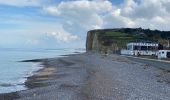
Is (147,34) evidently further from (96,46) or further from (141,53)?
(141,53)

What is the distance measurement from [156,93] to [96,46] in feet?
538

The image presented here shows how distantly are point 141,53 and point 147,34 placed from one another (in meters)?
76.2

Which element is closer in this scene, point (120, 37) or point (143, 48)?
point (143, 48)

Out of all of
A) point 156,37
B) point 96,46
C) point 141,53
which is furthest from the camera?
point 96,46

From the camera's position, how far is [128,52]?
117688 mm

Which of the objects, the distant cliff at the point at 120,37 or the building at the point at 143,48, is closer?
the building at the point at 143,48

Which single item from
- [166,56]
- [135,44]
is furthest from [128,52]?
[166,56]

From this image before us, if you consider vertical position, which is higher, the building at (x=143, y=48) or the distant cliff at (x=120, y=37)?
the distant cliff at (x=120, y=37)

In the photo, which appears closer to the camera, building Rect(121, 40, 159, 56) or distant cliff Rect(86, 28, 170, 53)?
building Rect(121, 40, 159, 56)

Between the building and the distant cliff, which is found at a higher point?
the distant cliff

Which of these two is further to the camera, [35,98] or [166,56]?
[166,56]

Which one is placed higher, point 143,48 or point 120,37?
point 120,37

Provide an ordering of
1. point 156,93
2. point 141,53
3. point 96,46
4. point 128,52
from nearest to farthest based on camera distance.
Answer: point 156,93 < point 141,53 < point 128,52 < point 96,46

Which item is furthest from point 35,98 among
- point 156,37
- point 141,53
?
point 156,37
